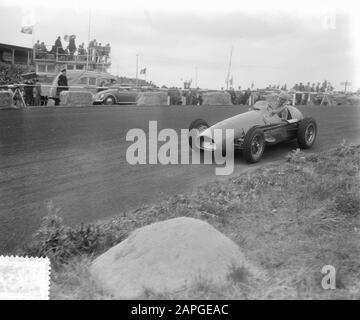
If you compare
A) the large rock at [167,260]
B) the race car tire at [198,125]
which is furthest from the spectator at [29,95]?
the large rock at [167,260]

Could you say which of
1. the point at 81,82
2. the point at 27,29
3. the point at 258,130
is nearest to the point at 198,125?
the point at 258,130

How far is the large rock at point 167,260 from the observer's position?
125 inches

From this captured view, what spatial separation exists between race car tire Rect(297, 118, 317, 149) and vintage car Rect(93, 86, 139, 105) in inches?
398

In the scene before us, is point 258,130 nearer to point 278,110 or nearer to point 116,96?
point 278,110

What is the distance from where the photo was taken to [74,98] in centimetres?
1459

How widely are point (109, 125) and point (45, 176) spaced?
4111 mm

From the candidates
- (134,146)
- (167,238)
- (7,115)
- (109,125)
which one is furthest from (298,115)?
(7,115)

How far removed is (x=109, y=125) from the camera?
10.3m

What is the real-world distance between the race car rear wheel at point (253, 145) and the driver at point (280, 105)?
945 millimetres

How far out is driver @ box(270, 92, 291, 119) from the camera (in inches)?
331

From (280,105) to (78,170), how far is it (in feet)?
13.2

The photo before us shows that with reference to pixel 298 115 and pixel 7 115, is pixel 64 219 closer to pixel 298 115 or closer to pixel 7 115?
pixel 298 115

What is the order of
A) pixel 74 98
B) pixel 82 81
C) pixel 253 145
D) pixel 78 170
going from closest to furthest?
pixel 78 170
pixel 253 145
pixel 74 98
pixel 82 81

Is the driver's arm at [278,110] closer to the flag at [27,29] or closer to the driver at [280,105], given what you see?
the driver at [280,105]
